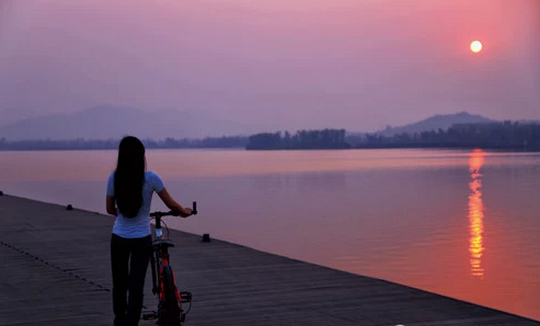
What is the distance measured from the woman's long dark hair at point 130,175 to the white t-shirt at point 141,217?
0.20 ft

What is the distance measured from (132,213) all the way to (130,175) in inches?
12.7

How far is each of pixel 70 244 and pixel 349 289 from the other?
7.71 metres

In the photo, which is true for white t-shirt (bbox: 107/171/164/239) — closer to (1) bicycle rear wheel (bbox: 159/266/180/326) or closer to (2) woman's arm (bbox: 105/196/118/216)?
(2) woman's arm (bbox: 105/196/118/216)

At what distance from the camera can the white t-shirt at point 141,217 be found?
698 cm

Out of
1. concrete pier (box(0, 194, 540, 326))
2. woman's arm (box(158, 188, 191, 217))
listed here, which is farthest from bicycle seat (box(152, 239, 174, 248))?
concrete pier (box(0, 194, 540, 326))

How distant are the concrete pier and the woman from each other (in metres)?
1.66

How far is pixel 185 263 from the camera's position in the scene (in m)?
13.5

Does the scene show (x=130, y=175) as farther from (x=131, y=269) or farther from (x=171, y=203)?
(x=131, y=269)

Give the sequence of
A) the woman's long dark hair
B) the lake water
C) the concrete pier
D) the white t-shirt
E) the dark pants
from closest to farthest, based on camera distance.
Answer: the woman's long dark hair < the white t-shirt < the dark pants < the concrete pier < the lake water

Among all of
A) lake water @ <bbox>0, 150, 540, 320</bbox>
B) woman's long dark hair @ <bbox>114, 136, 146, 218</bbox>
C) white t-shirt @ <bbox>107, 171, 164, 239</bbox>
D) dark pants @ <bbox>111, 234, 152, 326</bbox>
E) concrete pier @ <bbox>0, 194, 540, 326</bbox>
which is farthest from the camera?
lake water @ <bbox>0, 150, 540, 320</bbox>

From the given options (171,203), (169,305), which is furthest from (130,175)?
(169,305)

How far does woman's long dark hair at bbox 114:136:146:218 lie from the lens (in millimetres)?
6848

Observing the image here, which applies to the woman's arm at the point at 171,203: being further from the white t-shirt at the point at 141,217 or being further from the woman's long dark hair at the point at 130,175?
the woman's long dark hair at the point at 130,175

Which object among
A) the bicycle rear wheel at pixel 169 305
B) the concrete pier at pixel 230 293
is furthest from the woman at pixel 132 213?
the concrete pier at pixel 230 293
